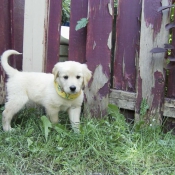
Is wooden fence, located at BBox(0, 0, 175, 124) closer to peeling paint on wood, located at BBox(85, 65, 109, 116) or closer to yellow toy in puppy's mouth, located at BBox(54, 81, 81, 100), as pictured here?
peeling paint on wood, located at BBox(85, 65, 109, 116)

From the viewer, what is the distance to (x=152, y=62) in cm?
313

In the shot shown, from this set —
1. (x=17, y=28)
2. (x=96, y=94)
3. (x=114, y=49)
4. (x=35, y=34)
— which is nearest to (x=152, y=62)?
(x=114, y=49)

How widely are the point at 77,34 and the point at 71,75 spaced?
666 millimetres

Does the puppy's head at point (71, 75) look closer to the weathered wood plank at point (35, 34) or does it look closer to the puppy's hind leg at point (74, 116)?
the puppy's hind leg at point (74, 116)

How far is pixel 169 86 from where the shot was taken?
126 inches

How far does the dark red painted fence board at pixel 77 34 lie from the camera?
3.45 meters

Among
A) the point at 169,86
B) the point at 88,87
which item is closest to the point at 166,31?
the point at 169,86

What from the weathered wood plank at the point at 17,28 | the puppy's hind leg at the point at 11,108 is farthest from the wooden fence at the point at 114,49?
the puppy's hind leg at the point at 11,108

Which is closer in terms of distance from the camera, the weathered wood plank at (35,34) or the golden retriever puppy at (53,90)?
the golden retriever puppy at (53,90)

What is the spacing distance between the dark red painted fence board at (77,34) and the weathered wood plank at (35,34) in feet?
1.25

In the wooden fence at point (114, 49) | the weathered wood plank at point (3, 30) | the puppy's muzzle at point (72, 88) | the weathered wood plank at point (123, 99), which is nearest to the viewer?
the puppy's muzzle at point (72, 88)

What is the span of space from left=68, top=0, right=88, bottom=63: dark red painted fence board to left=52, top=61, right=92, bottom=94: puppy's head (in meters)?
0.48

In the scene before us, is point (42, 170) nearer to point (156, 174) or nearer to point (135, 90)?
point (156, 174)

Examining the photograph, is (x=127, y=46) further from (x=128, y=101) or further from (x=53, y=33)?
(x=53, y=33)
